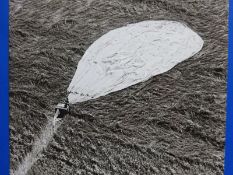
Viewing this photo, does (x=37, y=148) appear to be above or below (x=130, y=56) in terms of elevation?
below

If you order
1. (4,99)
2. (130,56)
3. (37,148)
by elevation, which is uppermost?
(130,56)

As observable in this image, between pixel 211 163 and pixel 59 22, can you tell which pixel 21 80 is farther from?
pixel 211 163

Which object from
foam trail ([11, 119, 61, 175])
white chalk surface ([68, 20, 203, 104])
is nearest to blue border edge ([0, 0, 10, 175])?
foam trail ([11, 119, 61, 175])

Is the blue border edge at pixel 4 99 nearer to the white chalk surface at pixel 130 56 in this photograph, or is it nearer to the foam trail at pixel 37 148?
the foam trail at pixel 37 148

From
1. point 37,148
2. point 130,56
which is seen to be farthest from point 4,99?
point 130,56

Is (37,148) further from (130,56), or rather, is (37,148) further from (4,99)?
(130,56)

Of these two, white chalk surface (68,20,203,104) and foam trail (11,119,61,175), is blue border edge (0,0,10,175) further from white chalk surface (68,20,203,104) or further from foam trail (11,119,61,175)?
white chalk surface (68,20,203,104)

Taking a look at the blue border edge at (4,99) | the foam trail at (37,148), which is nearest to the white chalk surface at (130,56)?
the foam trail at (37,148)
